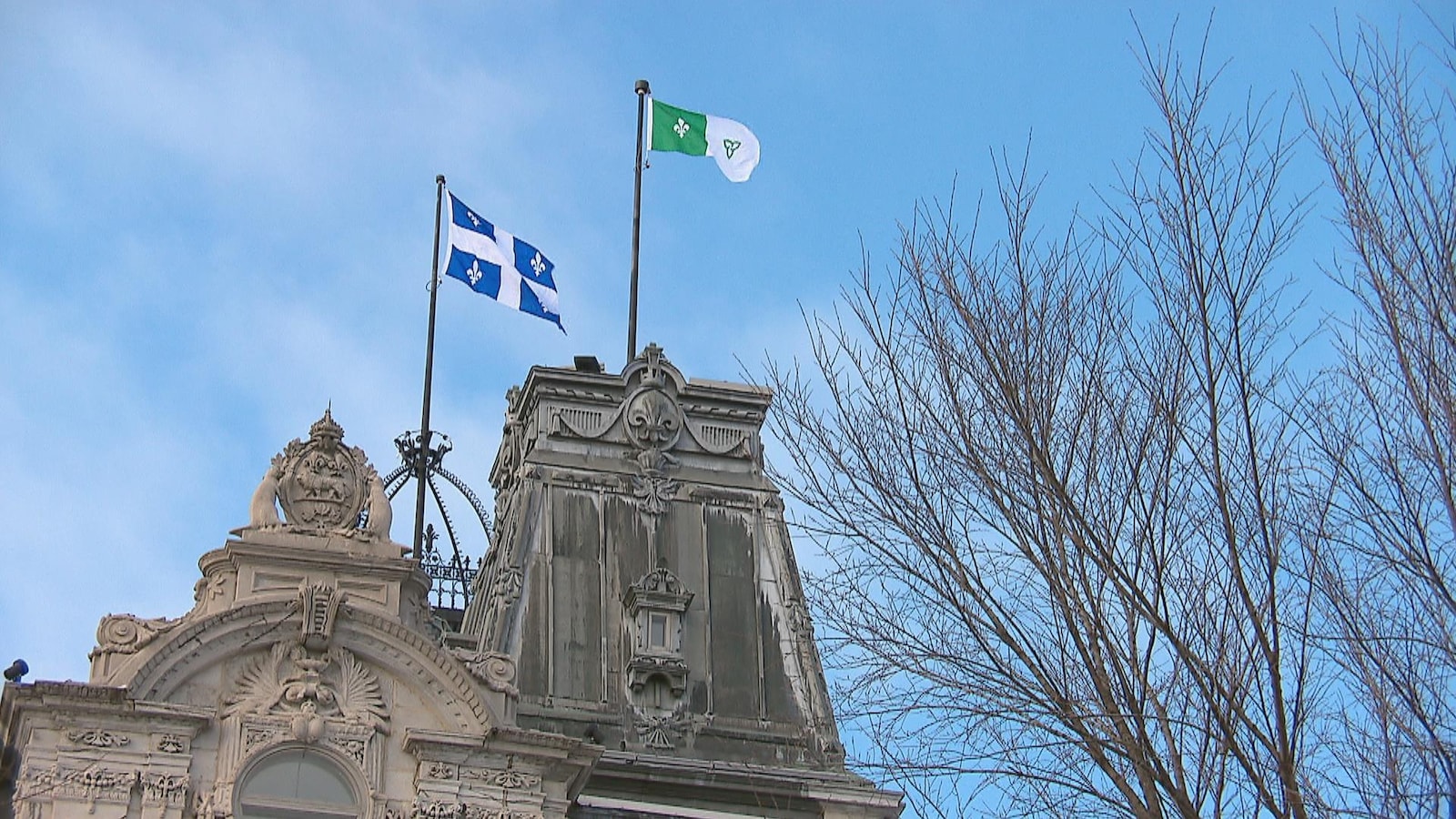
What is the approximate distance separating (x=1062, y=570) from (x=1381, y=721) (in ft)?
11.8

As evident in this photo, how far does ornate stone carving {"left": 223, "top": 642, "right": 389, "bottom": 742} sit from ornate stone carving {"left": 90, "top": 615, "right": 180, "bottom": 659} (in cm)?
114

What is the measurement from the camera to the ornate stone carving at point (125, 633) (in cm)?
2947

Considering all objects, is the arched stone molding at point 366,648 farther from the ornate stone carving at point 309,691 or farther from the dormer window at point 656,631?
the dormer window at point 656,631

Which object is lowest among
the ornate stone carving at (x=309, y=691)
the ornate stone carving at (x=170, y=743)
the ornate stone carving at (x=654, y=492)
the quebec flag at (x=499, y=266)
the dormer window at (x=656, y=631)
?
the ornate stone carving at (x=170, y=743)

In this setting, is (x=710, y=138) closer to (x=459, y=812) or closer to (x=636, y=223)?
(x=636, y=223)

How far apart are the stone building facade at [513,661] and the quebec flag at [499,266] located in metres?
4.35

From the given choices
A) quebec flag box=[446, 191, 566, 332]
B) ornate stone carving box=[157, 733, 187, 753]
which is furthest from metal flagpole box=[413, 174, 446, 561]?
ornate stone carving box=[157, 733, 187, 753]

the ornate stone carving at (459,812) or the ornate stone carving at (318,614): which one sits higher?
the ornate stone carving at (318,614)

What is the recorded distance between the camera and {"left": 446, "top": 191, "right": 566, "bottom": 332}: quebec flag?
41.9 m

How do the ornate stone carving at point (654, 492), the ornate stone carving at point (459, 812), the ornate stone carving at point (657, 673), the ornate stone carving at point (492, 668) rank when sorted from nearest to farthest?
1. the ornate stone carving at point (459, 812)
2. the ornate stone carving at point (492, 668)
3. the ornate stone carving at point (657, 673)
4. the ornate stone carving at point (654, 492)

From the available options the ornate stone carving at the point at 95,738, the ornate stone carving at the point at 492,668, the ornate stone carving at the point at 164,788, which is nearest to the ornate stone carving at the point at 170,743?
the ornate stone carving at the point at 164,788

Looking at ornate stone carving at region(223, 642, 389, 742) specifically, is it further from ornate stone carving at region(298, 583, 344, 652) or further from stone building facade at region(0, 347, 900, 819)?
ornate stone carving at region(298, 583, 344, 652)

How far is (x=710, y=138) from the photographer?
4206cm

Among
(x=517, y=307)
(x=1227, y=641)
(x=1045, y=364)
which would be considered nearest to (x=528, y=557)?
(x=517, y=307)
